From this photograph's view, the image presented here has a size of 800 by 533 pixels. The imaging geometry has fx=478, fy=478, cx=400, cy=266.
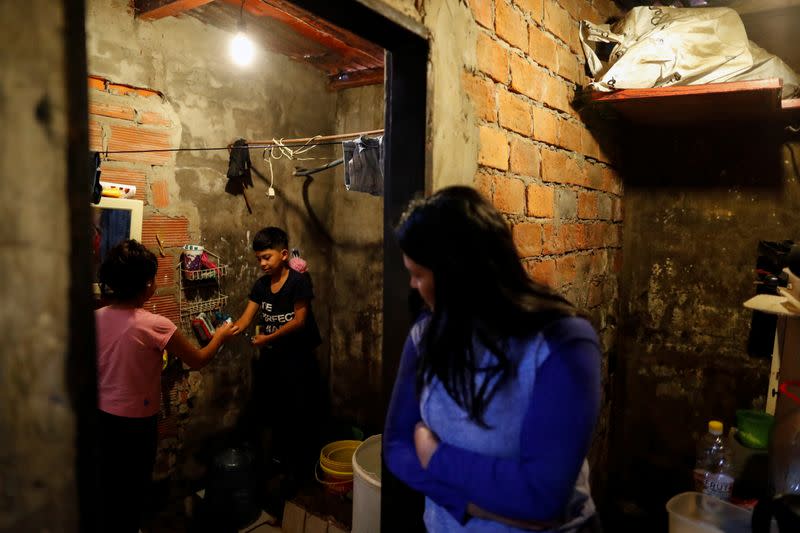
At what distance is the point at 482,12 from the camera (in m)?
1.66

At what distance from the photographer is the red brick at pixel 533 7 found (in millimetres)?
1866

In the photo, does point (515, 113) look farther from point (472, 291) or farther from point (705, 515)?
point (705, 515)

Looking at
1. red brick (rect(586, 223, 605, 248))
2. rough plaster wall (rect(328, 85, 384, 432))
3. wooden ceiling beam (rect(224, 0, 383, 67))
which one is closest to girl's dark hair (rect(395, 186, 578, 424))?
red brick (rect(586, 223, 605, 248))

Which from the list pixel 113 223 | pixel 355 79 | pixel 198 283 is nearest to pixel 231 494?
pixel 198 283

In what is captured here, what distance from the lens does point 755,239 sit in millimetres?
2836

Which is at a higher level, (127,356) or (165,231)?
(165,231)

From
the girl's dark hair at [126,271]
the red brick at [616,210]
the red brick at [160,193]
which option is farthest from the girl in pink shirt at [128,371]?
the red brick at [616,210]

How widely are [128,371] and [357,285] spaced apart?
251 centimetres

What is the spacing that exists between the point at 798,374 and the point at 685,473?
5.34ft

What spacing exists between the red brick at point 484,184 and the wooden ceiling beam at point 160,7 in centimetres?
220

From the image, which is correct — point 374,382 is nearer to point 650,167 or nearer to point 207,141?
point 207,141

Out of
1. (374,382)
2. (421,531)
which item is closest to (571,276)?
(421,531)

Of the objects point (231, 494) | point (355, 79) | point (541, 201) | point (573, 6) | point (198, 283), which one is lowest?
point (231, 494)

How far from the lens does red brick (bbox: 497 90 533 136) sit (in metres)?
1.77
